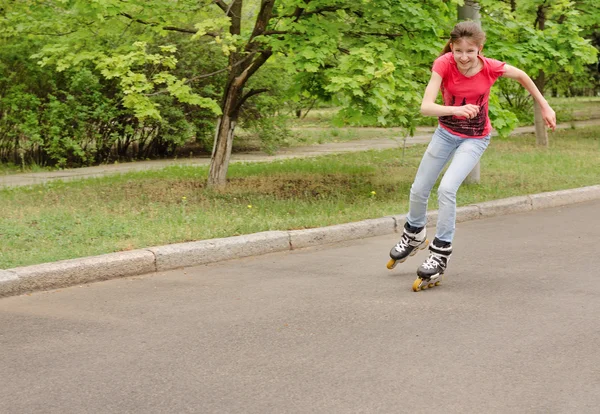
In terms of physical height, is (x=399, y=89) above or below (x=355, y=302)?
above

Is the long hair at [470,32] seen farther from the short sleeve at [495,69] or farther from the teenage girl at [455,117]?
the short sleeve at [495,69]

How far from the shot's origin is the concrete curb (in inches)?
252

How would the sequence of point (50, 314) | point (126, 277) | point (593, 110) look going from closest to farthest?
1. point (50, 314)
2. point (126, 277)
3. point (593, 110)

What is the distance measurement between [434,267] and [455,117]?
1.06 m

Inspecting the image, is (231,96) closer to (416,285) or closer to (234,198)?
(234,198)

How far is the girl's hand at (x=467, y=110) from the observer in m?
5.88

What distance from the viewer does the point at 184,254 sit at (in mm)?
7234

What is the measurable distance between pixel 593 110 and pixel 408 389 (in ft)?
97.8

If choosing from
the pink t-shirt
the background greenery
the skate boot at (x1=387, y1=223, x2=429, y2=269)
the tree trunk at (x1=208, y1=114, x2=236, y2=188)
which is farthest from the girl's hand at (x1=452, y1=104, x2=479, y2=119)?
the tree trunk at (x1=208, y1=114, x2=236, y2=188)

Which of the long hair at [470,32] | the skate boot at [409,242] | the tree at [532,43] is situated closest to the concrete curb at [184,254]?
the skate boot at [409,242]

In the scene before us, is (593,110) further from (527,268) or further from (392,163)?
(527,268)

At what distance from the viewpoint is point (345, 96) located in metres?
9.38

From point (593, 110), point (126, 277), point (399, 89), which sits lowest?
point (593, 110)

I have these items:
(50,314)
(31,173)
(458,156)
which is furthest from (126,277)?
(31,173)
